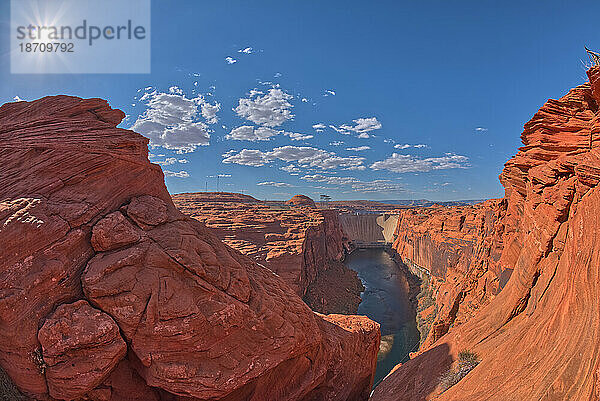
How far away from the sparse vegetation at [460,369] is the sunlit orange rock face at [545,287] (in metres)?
0.33

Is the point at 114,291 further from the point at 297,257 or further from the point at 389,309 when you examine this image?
the point at 389,309

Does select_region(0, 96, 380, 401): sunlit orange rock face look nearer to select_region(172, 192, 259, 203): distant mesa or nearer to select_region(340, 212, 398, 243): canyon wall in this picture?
select_region(340, 212, 398, 243): canyon wall

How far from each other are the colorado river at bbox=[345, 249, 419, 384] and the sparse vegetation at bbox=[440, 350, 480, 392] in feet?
57.4

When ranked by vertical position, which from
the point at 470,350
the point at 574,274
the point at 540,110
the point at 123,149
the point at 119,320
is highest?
the point at 540,110

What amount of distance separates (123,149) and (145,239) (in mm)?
3551

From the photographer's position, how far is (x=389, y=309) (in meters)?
39.0

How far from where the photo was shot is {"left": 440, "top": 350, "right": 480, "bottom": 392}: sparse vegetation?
30.7 feet

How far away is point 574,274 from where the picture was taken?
7516 mm

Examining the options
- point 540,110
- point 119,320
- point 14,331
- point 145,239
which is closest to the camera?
point 14,331

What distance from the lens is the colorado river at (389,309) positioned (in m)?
28.1

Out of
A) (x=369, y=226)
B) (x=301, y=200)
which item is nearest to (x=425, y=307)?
(x=369, y=226)

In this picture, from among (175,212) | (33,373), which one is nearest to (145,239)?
(175,212)

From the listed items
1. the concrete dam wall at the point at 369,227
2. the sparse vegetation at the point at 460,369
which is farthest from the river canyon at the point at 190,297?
the concrete dam wall at the point at 369,227

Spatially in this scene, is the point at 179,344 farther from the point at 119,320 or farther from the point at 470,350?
the point at 470,350
